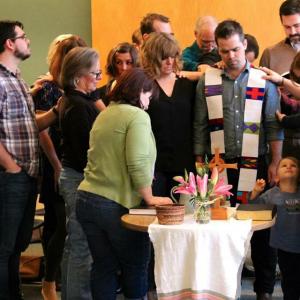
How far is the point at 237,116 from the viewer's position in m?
3.30

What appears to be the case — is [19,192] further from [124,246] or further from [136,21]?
[136,21]

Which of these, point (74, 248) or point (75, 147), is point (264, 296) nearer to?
point (74, 248)

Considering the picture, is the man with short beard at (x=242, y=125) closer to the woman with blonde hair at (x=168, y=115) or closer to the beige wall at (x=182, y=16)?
the woman with blonde hair at (x=168, y=115)

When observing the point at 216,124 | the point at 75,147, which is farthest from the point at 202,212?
the point at 216,124

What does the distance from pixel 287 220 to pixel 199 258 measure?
72 centimetres

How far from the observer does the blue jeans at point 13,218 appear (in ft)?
10.5

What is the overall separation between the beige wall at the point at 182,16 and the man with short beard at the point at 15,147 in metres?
2.27

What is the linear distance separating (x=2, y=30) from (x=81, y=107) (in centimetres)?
70

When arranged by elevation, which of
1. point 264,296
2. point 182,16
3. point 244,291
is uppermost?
point 182,16

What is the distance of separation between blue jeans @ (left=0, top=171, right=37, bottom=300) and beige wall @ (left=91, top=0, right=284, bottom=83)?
2515 millimetres

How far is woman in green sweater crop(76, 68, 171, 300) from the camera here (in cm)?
262

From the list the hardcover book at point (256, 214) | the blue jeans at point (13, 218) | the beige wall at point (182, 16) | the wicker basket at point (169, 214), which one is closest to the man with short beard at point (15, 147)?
the blue jeans at point (13, 218)

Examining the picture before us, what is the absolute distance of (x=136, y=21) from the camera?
5535 mm

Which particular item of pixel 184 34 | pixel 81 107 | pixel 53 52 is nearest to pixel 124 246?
pixel 81 107
